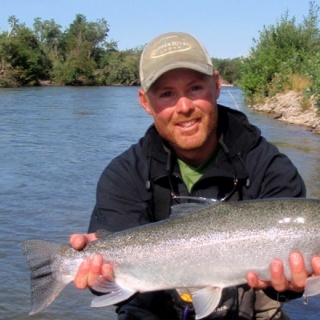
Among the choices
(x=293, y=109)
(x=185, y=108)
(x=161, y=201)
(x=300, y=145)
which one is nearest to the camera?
(x=185, y=108)

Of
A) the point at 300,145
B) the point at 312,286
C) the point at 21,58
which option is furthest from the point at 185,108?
the point at 21,58

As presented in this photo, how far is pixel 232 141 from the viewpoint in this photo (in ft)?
12.2

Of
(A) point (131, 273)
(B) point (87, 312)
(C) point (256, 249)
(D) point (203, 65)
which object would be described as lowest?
(B) point (87, 312)

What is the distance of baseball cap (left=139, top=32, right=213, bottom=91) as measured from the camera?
11.7 feet

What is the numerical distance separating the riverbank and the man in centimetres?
1712

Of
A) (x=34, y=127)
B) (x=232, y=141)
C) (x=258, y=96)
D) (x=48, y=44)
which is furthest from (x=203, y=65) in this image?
(x=48, y=44)

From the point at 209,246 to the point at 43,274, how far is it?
3.13 feet

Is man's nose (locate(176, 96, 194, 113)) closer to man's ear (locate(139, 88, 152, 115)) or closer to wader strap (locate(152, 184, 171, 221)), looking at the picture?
man's ear (locate(139, 88, 152, 115))

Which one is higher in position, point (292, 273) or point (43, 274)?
point (292, 273)

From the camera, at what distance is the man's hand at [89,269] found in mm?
3252

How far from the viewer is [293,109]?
2588 centimetres

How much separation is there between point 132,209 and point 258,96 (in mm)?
31485

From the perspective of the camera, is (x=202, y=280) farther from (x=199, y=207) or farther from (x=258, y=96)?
(x=258, y=96)

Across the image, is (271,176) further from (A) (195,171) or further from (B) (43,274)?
(B) (43,274)
